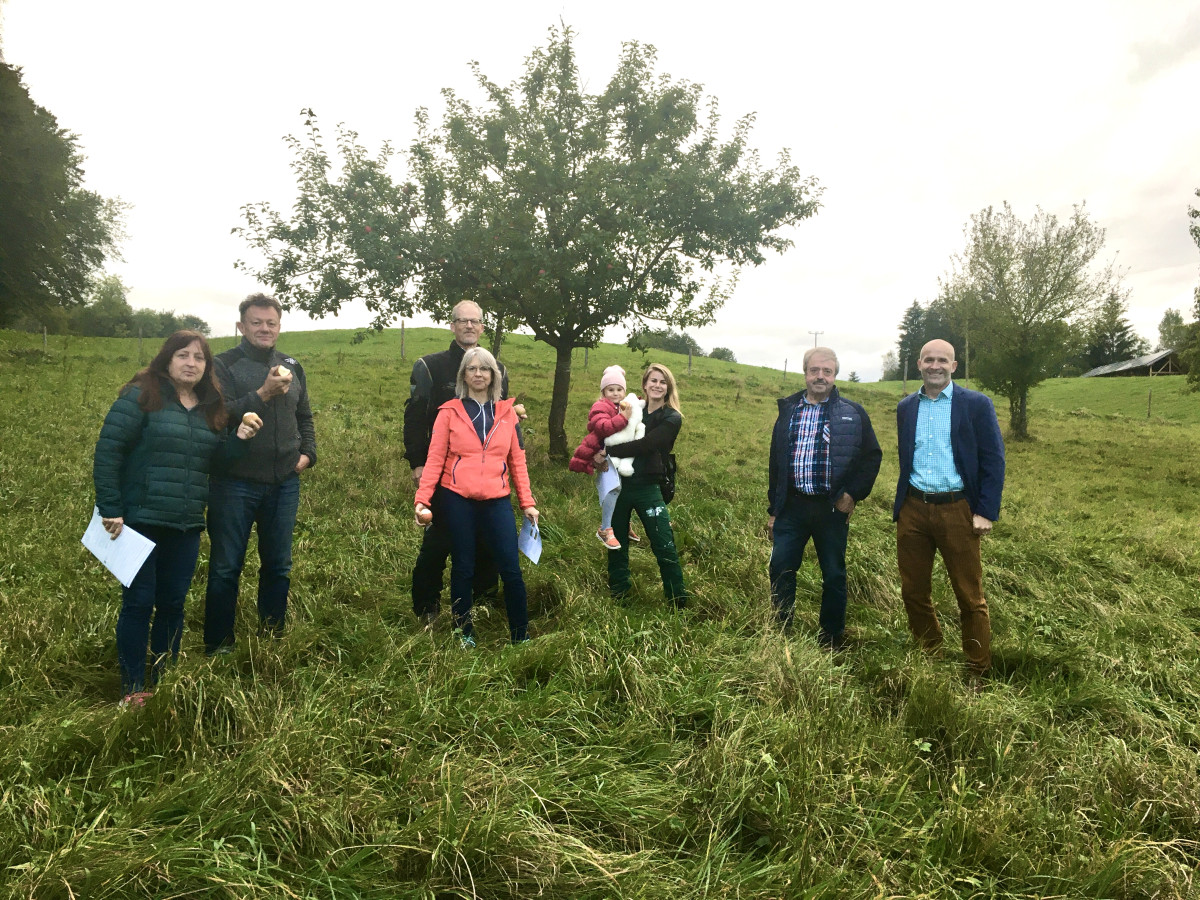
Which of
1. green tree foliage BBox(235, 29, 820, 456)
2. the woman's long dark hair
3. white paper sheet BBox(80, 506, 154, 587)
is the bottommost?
white paper sheet BBox(80, 506, 154, 587)

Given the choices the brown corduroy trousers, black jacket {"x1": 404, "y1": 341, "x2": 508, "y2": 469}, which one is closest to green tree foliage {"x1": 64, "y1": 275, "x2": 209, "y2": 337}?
black jacket {"x1": 404, "y1": 341, "x2": 508, "y2": 469}

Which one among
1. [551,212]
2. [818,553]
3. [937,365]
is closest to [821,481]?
[818,553]

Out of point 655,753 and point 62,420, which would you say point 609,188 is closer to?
point 655,753

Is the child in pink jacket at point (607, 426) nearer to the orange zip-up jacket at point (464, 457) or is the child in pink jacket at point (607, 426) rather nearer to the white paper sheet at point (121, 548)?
the orange zip-up jacket at point (464, 457)

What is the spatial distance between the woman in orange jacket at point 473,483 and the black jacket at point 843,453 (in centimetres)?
191

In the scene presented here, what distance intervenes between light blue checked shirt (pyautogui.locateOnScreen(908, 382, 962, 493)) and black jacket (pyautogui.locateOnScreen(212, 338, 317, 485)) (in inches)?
164

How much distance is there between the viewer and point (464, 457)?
4227 millimetres

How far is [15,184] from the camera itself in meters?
20.8

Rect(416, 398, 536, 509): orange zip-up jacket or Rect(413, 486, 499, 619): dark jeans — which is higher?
Rect(416, 398, 536, 509): orange zip-up jacket

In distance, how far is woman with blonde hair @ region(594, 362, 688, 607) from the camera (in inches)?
201

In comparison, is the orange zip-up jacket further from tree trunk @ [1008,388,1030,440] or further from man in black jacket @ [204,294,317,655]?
tree trunk @ [1008,388,1030,440]

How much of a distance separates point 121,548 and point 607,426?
327 centimetres

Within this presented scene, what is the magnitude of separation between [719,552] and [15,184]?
87.7 feet

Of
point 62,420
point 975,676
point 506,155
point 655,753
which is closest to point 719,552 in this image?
point 975,676
